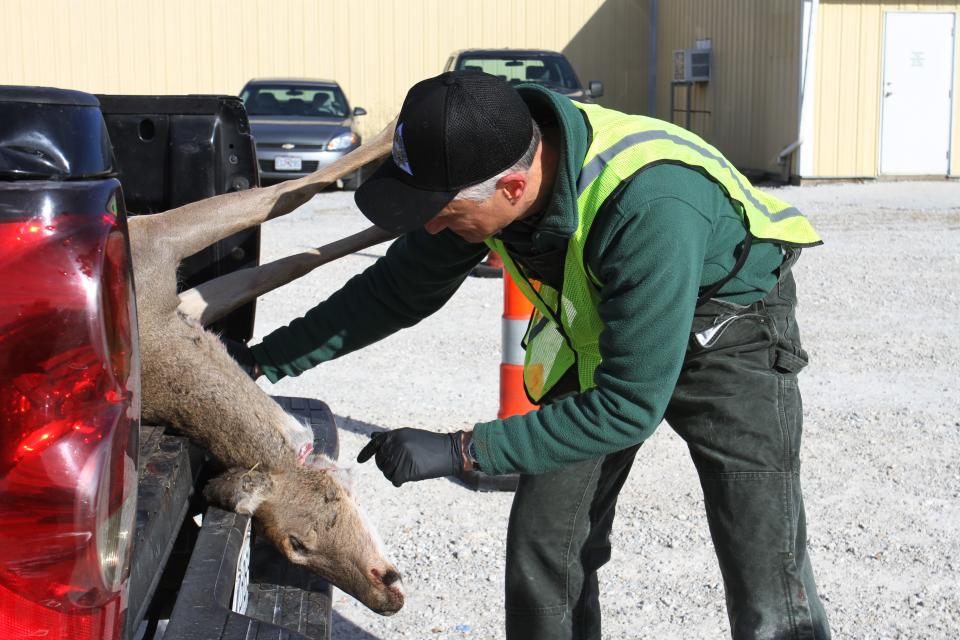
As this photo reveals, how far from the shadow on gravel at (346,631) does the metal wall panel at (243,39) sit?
20.2 meters

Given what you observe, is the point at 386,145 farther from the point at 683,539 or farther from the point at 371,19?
the point at 371,19

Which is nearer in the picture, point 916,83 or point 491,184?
point 491,184

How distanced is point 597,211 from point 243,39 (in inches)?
853

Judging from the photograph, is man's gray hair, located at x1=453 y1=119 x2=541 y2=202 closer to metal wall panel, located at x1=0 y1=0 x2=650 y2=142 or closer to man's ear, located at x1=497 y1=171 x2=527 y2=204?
man's ear, located at x1=497 y1=171 x2=527 y2=204

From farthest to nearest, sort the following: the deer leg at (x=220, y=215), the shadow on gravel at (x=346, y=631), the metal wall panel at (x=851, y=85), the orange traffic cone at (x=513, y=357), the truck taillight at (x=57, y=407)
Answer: the metal wall panel at (x=851, y=85) → the orange traffic cone at (x=513, y=357) → the shadow on gravel at (x=346, y=631) → the deer leg at (x=220, y=215) → the truck taillight at (x=57, y=407)

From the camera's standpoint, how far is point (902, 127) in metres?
17.5

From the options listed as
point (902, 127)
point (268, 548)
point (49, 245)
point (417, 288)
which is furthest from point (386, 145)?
point (902, 127)

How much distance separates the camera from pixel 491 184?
254 centimetres

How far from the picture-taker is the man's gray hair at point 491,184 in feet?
8.30

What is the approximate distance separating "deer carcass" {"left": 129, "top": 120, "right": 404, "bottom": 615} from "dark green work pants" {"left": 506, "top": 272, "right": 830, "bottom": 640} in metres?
0.43

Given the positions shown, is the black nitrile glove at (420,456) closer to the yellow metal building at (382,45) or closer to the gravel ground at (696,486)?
the gravel ground at (696,486)

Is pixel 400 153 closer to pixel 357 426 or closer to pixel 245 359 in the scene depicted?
pixel 245 359

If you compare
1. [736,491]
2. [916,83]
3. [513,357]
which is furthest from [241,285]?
[916,83]

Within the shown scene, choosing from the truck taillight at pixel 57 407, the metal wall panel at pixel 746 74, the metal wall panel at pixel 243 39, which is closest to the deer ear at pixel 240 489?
the truck taillight at pixel 57 407
